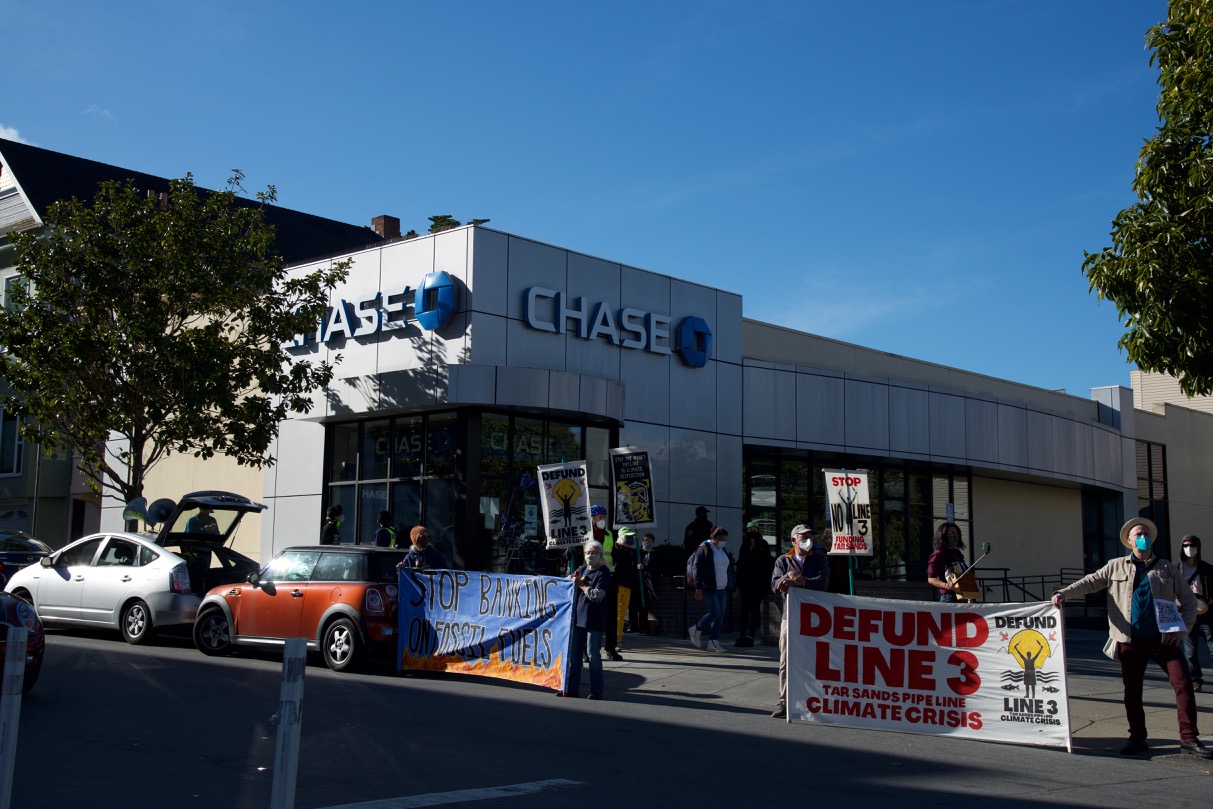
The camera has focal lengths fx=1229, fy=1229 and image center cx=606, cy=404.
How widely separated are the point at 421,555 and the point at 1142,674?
26.7ft

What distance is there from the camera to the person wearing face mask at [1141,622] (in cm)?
1027

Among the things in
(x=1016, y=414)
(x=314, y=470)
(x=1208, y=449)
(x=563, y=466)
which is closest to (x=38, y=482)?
(x=314, y=470)

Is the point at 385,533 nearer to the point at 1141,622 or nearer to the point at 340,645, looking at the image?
the point at 340,645

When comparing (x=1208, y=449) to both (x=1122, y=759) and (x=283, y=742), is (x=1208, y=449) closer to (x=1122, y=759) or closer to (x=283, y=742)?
(x=1122, y=759)

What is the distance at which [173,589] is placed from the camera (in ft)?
53.1

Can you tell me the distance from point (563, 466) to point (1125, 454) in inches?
987

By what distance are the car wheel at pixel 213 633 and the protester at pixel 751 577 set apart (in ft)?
24.1

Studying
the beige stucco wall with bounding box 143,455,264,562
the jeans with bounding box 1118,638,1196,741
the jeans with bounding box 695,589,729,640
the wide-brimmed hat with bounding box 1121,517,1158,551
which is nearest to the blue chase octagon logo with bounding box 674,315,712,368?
the jeans with bounding box 695,589,729,640

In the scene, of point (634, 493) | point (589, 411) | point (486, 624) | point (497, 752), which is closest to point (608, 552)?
point (634, 493)

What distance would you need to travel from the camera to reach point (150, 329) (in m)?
21.1

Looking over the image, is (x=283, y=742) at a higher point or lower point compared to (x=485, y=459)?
lower

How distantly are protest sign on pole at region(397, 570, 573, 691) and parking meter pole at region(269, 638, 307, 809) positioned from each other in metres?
7.93

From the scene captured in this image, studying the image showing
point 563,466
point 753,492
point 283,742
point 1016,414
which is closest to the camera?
point 283,742

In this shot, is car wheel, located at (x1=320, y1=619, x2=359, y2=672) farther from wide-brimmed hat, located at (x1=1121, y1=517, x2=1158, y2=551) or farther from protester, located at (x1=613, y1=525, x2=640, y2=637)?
wide-brimmed hat, located at (x1=1121, y1=517, x2=1158, y2=551)
